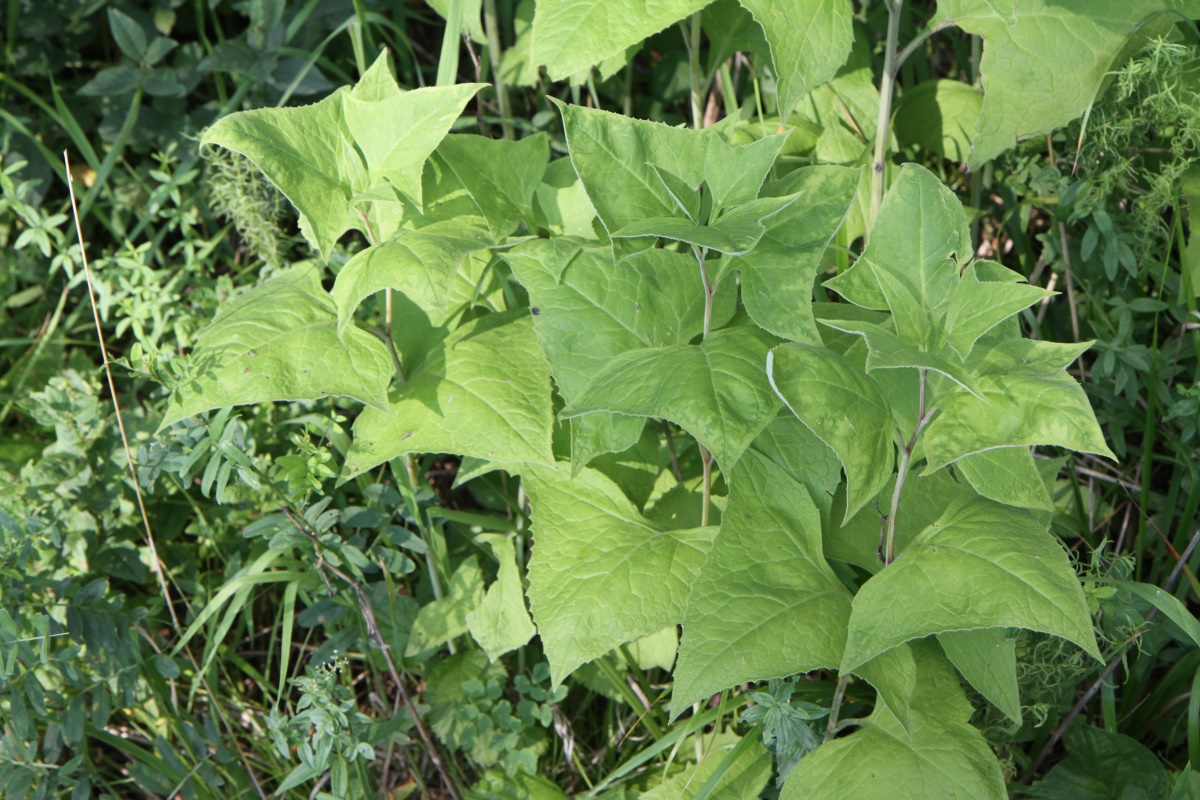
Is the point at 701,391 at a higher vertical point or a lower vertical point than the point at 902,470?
higher

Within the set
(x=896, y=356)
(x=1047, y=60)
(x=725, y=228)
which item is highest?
(x=1047, y=60)

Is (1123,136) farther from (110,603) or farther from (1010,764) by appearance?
(110,603)

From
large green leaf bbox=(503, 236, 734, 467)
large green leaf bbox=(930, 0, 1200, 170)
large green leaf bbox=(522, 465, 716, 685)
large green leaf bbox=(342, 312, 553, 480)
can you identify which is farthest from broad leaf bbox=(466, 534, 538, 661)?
large green leaf bbox=(930, 0, 1200, 170)

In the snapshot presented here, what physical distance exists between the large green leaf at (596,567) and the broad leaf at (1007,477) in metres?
0.41

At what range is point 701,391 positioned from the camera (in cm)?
131

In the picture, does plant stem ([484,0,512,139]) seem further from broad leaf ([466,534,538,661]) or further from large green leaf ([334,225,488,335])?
broad leaf ([466,534,538,661])

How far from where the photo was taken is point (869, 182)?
201 centimetres

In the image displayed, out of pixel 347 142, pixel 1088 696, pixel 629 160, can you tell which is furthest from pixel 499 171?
pixel 1088 696

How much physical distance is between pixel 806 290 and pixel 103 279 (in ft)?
5.66

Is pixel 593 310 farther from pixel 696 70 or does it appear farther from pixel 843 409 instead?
pixel 696 70

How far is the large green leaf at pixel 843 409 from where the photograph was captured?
4.21 ft

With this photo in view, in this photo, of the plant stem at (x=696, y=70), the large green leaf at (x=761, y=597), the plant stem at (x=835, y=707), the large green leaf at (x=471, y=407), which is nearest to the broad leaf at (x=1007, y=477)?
the large green leaf at (x=761, y=597)

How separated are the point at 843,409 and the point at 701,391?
0.19 metres

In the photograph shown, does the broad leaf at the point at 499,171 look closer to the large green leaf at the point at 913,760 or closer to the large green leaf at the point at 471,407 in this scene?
the large green leaf at the point at 471,407
